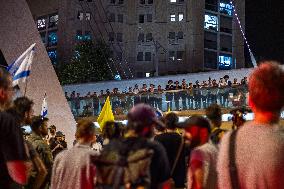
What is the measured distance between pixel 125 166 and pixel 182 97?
27.1 meters

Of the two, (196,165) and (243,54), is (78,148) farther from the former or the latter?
(243,54)

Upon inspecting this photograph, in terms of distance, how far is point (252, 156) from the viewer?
3.27 m

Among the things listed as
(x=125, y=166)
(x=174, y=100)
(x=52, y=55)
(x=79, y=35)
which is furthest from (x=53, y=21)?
(x=125, y=166)

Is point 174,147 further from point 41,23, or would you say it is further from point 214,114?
point 41,23

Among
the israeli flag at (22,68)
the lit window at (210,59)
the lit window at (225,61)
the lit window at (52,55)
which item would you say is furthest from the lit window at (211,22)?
the israeli flag at (22,68)

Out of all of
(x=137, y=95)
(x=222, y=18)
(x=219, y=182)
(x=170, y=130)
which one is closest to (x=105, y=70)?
(x=222, y=18)

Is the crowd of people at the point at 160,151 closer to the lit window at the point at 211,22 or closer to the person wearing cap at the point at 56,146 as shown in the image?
the person wearing cap at the point at 56,146

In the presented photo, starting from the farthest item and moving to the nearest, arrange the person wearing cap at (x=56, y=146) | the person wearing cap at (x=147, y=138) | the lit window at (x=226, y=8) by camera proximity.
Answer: the lit window at (x=226, y=8)
the person wearing cap at (x=56, y=146)
the person wearing cap at (x=147, y=138)

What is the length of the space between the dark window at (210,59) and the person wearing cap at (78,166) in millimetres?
69546

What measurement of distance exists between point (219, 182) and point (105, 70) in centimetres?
6679

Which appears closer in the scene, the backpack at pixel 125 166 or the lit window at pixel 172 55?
the backpack at pixel 125 166

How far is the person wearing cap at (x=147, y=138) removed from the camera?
16.0 feet

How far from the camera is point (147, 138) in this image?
498 centimetres

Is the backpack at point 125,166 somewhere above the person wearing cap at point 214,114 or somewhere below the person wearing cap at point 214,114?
→ below
